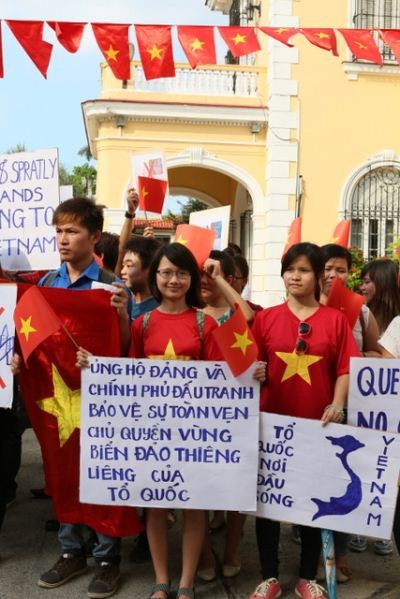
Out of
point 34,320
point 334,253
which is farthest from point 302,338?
point 34,320

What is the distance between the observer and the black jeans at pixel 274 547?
323 cm

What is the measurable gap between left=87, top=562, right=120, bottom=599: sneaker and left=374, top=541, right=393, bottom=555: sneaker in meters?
1.53

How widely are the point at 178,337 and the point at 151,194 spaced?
2117 millimetres

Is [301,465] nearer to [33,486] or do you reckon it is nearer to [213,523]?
[213,523]

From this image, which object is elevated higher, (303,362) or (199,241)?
(199,241)

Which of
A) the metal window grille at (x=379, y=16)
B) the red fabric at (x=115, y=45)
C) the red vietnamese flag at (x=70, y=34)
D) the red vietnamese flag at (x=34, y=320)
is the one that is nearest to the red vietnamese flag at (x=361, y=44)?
the red fabric at (x=115, y=45)

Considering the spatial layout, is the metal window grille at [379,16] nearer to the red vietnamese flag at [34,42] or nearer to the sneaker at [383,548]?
the red vietnamese flag at [34,42]

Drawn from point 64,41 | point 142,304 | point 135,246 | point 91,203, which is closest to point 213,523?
point 142,304

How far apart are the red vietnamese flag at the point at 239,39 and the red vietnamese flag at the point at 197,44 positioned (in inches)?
6.2

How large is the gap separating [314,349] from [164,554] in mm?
1168

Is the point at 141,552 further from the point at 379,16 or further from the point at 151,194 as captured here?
the point at 379,16

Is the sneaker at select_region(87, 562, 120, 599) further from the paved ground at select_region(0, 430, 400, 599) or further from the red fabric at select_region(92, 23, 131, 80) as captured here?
the red fabric at select_region(92, 23, 131, 80)

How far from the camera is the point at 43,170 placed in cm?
398

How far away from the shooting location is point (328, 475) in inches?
123
